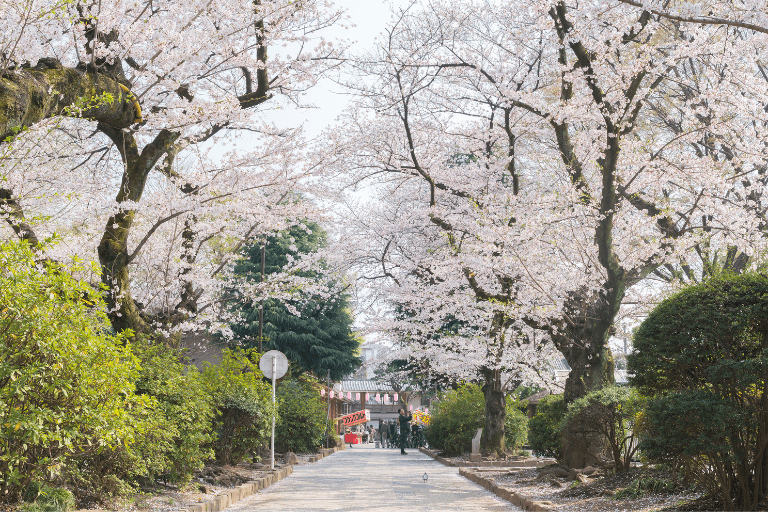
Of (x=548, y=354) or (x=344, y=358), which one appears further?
(x=344, y=358)

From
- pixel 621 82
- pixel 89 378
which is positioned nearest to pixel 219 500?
pixel 89 378

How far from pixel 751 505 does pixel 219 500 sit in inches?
235

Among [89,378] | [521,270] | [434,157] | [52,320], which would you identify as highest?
[434,157]

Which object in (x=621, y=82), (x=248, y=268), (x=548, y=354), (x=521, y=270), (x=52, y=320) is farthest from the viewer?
(x=248, y=268)

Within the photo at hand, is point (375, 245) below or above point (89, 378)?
above

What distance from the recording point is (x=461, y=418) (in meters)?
20.1

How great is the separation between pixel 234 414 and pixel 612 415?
632 cm

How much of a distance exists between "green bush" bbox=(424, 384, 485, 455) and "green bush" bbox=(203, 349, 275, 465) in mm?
8926

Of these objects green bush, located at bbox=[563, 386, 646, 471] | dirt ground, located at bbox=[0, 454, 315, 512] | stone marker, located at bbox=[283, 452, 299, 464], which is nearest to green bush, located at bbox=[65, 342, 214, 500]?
dirt ground, located at bbox=[0, 454, 315, 512]

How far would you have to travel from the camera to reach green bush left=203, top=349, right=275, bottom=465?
11.2 meters

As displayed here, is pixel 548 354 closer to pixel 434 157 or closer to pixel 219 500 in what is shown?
pixel 434 157

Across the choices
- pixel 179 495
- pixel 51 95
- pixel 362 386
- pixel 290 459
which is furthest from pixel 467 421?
pixel 362 386

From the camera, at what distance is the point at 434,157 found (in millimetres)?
16156

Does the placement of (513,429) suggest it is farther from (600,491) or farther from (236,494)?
(236,494)
